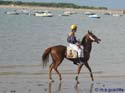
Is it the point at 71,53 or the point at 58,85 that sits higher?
the point at 71,53

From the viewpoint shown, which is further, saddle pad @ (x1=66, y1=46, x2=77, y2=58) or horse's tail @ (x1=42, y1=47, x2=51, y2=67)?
horse's tail @ (x1=42, y1=47, x2=51, y2=67)

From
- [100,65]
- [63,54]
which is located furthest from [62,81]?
[100,65]

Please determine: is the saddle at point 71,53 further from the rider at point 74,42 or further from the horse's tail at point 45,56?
the horse's tail at point 45,56

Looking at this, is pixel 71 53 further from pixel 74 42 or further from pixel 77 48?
pixel 74 42

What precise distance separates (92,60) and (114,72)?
7.41 metres

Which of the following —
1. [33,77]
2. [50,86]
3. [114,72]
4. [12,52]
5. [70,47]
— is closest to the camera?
[50,86]

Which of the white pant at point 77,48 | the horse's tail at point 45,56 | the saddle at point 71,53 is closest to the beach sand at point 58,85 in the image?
the horse's tail at point 45,56

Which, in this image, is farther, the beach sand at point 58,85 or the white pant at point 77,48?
the white pant at point 77,48

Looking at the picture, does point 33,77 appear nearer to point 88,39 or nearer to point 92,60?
point 88,39

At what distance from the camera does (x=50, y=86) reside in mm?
21078

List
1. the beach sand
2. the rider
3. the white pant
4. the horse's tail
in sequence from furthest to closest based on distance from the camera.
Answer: the horse's tail → the white pant → the rider → the beach sand

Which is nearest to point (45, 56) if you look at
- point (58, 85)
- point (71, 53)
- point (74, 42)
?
point (71, 53)

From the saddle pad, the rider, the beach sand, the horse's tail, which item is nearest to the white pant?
the rider

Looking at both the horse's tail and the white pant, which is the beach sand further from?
the white pant
